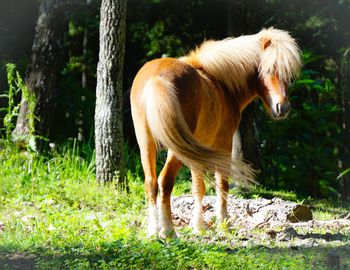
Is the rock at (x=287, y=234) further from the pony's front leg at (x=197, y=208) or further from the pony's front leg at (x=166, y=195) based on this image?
the pony's front leg at (x=166, y=195)

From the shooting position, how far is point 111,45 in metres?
8.77

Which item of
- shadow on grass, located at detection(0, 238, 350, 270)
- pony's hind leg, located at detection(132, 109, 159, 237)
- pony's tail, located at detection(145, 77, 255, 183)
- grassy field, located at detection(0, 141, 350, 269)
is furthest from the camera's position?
pony's hind leg, located at detection(132, 109, 159, 237)

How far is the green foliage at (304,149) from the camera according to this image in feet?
38.3

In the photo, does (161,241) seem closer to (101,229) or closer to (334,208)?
(101,229)

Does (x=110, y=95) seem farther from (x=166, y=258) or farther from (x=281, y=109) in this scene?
(x=166, y=258)

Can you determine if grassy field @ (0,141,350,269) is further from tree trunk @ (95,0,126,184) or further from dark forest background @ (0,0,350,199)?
dark forest background @ (0,0,350,199)

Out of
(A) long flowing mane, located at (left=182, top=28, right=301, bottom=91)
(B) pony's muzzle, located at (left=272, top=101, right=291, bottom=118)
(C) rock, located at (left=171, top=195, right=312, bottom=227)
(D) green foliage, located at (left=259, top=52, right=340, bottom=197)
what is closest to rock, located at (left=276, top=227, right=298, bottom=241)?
(C) rock, located at (left=171, top=195, right=312, bottom=227)

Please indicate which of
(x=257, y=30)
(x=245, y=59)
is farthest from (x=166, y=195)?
(x=257, y=30)

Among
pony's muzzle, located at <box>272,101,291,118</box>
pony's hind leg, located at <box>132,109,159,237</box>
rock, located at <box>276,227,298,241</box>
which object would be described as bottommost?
rock, located at <box>276,227,298,241</box>

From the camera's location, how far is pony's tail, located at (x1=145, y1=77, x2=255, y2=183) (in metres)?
6.09

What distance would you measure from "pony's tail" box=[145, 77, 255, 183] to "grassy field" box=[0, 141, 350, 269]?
0.64 metres

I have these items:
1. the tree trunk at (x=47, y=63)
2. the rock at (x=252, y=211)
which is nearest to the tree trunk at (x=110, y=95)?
the rock at (x=252, y=211)

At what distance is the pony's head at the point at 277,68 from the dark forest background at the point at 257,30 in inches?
135

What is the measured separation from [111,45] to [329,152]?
199 inches
